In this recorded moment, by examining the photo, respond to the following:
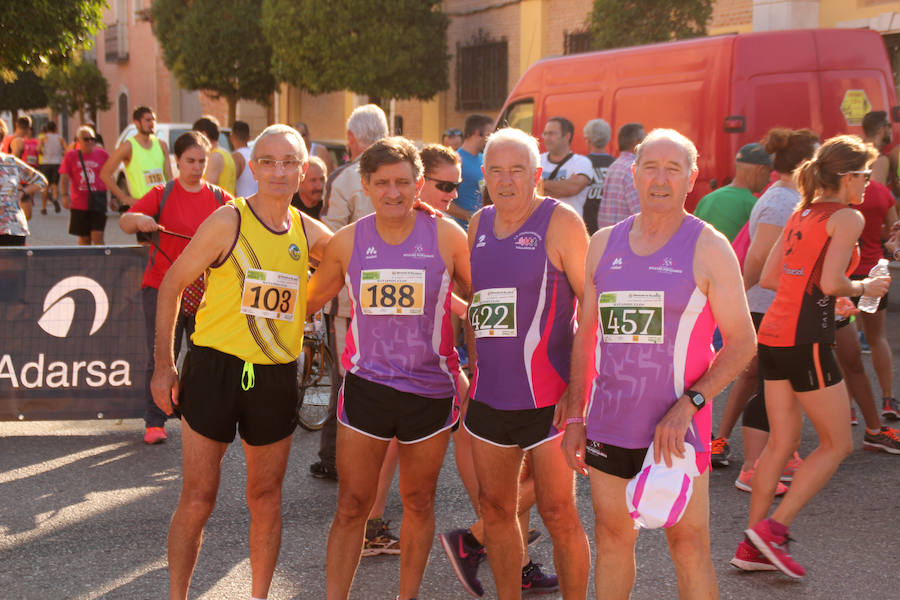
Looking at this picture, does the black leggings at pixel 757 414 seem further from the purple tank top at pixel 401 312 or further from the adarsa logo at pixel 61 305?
the adarsa logo at pixel 61 305

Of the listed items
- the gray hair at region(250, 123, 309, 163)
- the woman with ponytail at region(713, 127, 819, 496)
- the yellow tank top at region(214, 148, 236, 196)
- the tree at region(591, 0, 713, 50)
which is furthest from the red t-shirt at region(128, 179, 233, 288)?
the tree at region(591, 0, 713, 50)

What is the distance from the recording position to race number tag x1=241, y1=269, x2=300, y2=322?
149 inches

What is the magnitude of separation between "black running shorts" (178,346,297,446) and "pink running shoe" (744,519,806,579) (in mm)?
2112

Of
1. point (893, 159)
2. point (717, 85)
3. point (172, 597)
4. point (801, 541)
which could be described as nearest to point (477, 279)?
point (172, 597)

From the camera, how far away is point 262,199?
3.87 meters

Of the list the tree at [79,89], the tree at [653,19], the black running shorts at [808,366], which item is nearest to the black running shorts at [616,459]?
the black running shorts at [808,366]

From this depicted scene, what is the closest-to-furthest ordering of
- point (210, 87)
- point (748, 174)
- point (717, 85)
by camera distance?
1. point (748, 174)
2. point (717, 85)
3. point (210, 87)

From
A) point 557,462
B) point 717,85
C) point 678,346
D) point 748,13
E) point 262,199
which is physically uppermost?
point 748,13

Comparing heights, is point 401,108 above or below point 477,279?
above

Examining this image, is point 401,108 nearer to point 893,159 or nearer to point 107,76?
point 893,159

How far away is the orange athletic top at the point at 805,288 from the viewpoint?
462 centimetres

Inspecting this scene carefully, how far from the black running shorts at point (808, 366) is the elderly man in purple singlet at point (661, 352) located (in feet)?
4.63

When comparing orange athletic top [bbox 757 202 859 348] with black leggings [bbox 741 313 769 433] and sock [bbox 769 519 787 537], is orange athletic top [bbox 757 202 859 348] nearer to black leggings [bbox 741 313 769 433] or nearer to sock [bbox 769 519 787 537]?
sock [bbox 769 519 787 537]

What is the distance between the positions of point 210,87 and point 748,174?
84.0 feet
